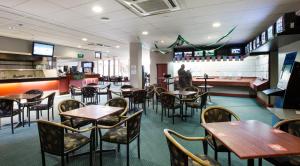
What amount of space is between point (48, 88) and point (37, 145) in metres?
6.71

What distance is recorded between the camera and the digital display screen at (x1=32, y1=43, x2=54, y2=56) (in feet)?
28.2

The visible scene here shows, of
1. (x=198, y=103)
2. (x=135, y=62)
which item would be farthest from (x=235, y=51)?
(x=198, y=103)

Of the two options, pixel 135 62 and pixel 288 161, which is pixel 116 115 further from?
pixel 135 62

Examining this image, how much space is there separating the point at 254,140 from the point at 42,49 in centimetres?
993

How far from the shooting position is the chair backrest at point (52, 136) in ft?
7.27

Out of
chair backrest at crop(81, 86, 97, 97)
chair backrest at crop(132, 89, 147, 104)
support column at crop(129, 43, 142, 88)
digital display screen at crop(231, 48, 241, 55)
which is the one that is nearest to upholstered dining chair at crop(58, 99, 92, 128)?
chair backrest at crop(132, 89, 147, 104)

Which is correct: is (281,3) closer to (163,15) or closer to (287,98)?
(287,98)

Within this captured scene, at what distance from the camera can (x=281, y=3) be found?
3824 millimetres

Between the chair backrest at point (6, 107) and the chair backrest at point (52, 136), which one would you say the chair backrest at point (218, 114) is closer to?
the chair backrest at point (52, 136)

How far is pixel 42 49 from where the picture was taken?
8953 mm

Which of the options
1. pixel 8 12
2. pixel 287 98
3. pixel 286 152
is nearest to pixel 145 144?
pixel 286 152

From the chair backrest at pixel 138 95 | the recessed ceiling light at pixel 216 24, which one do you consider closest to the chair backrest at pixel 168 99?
the chair backrest at pixel 138 95

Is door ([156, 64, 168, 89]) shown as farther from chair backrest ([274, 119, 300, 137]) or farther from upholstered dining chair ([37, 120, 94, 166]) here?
upholstered dining chair ([37, 120, 94, 166])

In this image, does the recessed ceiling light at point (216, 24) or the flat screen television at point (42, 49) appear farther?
the flat screen television at point (42, 49)
